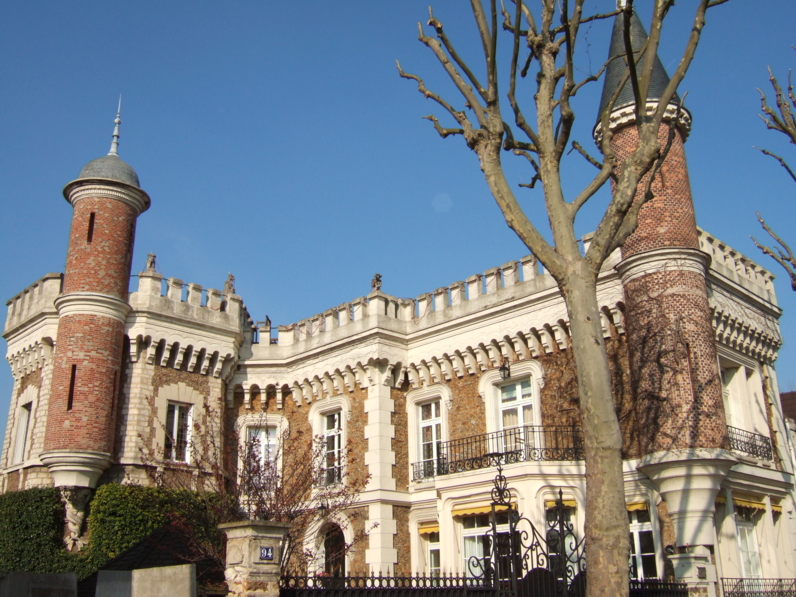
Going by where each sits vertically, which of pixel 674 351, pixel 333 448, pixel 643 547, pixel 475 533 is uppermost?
pixel 674 351

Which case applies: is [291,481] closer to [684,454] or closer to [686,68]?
[684,454]

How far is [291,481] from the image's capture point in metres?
20.5

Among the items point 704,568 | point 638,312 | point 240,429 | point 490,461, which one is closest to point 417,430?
point 490,461

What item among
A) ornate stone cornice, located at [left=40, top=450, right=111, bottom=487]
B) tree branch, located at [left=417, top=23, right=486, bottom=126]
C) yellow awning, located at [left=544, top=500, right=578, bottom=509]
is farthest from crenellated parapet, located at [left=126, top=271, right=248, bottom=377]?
tree branch, located at [left=417, top=23, right=486, bottom=126]

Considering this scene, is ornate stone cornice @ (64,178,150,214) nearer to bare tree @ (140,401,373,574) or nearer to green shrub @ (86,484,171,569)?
bare tree @ (140,401,373,574)

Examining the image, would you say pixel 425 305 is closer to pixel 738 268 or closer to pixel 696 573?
pixel 738 268

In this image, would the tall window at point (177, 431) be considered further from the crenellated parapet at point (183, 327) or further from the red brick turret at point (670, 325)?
the red brick turret at point (670, 325)

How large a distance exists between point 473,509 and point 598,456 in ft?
32.7

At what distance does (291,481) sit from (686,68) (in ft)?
48.4

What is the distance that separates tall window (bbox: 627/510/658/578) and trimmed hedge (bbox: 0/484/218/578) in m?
9.28

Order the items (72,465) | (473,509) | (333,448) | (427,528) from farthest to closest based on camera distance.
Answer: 1. (333,448)
2. (427,528)
3. (72,465)
4. (473,509)

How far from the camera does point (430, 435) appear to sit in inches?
805

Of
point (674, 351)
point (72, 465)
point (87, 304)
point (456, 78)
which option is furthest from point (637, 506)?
point (87, 304)

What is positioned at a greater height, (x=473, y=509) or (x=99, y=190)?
(x=99, y=190)
